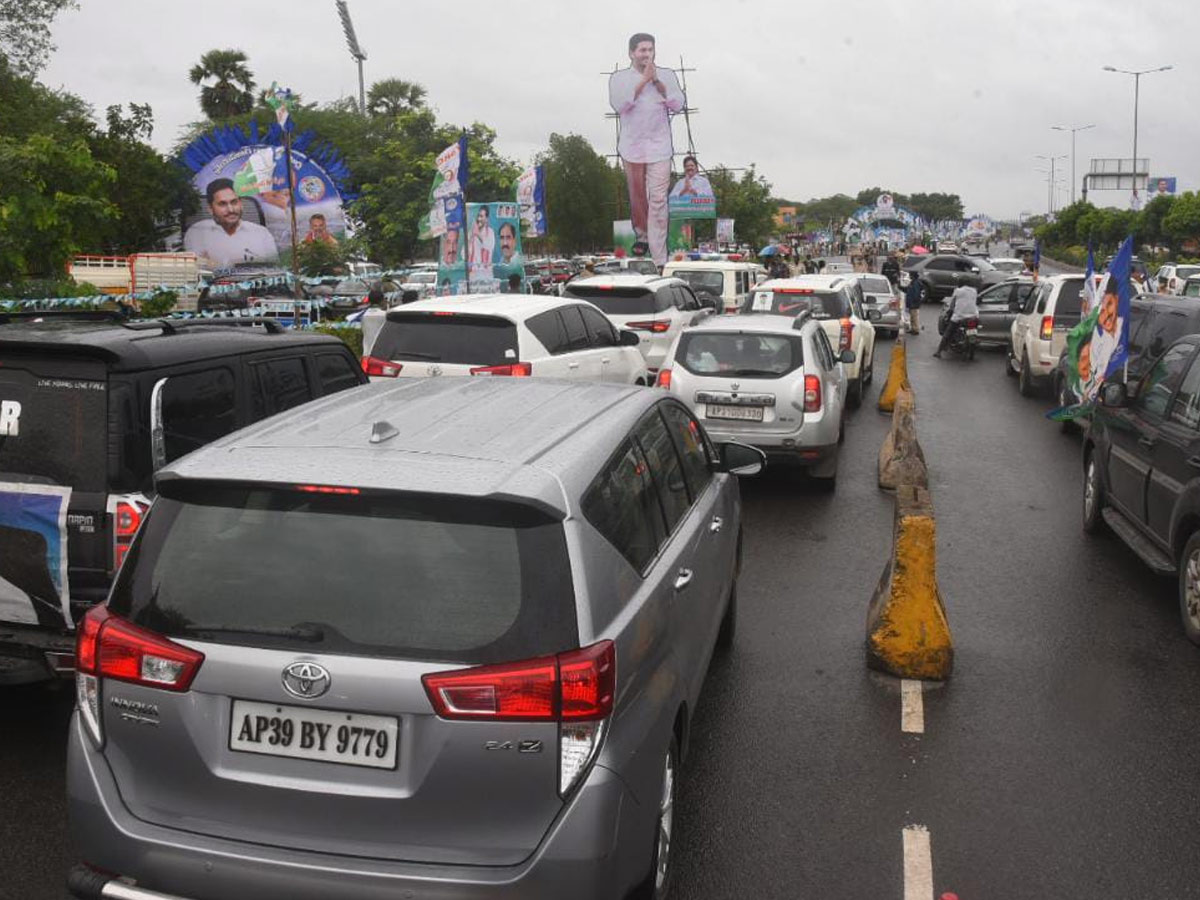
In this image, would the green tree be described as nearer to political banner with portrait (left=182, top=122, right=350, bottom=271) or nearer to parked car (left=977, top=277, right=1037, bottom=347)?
political banner with portrait (left=182, top=122, right=350, bottom=271)

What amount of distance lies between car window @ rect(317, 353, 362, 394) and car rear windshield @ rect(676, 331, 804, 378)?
473cm

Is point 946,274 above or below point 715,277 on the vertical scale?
below

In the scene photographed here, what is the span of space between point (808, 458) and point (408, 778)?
8.03m

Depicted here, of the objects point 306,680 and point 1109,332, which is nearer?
point 306,680

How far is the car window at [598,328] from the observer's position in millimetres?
12125

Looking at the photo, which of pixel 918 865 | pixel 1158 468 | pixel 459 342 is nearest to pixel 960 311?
pixel 459 342

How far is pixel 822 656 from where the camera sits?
6410mm

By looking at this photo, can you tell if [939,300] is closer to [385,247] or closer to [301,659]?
[385,247]

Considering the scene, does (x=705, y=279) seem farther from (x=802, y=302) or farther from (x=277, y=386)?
(x=277, y=386)

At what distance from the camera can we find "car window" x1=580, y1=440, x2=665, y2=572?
3475 millimetres

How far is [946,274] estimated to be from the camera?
4078 centimetres

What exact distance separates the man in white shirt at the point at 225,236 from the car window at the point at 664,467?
52.6 m

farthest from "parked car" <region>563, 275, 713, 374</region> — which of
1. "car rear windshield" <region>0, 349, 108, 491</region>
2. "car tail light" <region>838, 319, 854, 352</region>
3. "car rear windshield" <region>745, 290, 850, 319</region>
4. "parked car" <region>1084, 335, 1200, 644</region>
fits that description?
"car rear windshield" <region>0, 349, 108, 491</region>

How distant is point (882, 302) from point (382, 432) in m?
26.1
